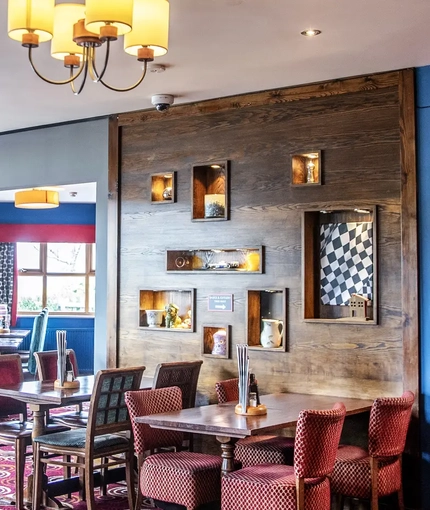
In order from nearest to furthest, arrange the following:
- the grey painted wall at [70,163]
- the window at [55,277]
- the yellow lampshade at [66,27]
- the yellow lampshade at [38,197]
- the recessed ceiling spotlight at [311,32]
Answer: the yellow lampshade at [66,27], the recessed ceiling spotlight at [311,32], the grey painted wall at [70,163], the yellow lampshade at [38,197], the window at [55,277]

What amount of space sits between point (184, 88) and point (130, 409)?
2.30m

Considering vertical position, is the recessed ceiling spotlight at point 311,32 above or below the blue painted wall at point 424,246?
above

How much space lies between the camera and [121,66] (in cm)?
511

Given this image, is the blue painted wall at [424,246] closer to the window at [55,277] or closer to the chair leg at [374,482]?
the chair leg at [374,482]

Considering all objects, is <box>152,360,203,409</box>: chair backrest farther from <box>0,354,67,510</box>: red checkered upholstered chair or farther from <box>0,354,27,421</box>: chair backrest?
<box>0,354,27,421</box>: chair backrest

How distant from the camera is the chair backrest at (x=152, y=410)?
4.71 metres

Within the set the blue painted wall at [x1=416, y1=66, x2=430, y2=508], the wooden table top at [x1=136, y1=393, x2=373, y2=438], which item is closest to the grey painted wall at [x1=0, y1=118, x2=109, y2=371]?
the wooden table top at [x1=136, y1=393, x2=373, y2=438]

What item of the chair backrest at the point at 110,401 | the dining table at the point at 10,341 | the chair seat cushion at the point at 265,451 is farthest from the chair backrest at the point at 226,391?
the dining table at the point at 10,341

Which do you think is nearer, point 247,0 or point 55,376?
point 247,0

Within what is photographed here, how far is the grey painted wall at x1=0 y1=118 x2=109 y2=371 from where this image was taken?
668 centimetres

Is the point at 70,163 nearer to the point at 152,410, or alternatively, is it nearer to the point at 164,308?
the point at 164,308

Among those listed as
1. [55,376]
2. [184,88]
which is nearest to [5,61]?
[184,88]

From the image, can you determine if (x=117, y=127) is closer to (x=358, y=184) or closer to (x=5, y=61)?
(x=5, y=61)

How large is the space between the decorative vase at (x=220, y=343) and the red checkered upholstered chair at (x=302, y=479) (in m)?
1.73
